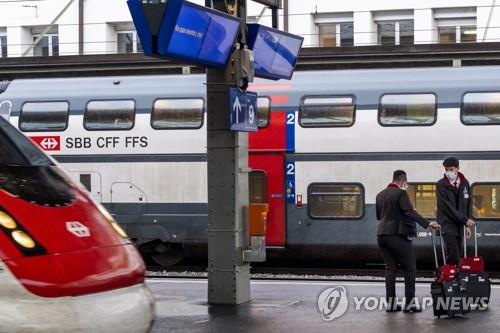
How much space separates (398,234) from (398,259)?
0.32 m

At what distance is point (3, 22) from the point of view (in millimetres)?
31609

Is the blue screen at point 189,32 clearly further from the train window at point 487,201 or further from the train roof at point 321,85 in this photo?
the train window at point 487,201

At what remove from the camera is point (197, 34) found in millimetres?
10016

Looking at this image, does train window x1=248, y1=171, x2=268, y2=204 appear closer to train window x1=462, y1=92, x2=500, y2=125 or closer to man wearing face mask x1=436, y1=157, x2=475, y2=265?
train window x1=462, y1=92, x2=500, y2=125

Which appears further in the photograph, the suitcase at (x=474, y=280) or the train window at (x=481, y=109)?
the train window at (x=481, y=109)

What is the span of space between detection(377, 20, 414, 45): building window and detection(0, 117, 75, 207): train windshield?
23.1 m

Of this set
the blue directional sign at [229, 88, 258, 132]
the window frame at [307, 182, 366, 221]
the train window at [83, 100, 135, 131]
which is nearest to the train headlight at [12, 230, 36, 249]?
the blue directional sign at [229, 88, 258, 132]

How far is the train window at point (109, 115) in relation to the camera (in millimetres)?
18078

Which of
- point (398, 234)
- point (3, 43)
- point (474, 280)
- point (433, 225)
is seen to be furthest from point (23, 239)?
point (3, 43)

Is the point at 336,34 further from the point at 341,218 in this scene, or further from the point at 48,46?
the point at 341,218

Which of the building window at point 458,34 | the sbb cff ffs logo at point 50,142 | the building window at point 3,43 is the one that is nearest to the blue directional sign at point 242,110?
the sbb cff ffs logo at point 50,142

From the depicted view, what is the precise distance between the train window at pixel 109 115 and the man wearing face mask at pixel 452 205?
782 centimetres

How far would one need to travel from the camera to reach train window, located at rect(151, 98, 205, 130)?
1777 centimetres

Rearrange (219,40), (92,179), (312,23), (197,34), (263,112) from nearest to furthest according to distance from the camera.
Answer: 1. (197,34)
2. (219,40)
3. (263,112)
4. (92,179)
5. (312,23)
